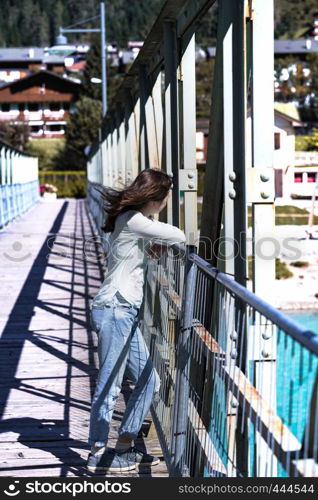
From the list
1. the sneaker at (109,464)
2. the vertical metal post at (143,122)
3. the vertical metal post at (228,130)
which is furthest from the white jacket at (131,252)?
the vertical metal post at (143,122)

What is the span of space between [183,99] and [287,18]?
16951cm

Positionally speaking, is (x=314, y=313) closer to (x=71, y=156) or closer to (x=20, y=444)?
(x=20, y=444)

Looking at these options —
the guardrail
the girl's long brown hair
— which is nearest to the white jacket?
the girl's long brown hair

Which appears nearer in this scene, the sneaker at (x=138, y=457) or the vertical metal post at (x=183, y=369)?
the vertical metal post at (x=183, y=369)

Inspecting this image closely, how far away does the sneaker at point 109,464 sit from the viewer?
4887 millimetres

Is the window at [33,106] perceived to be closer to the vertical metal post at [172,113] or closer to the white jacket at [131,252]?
the vertical metal post at [172,113]

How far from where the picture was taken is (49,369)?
24.7 feet

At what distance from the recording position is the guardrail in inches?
1052

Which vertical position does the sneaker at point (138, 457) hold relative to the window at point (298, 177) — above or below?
below

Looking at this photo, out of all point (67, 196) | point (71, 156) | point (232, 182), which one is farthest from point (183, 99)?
point (71, 156)

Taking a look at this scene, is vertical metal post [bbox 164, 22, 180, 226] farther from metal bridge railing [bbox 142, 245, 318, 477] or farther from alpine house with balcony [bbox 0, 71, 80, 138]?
alpine house with balcony [bbox 0, 71, 80, 138]

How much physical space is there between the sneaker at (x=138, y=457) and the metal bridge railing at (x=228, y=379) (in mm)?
153

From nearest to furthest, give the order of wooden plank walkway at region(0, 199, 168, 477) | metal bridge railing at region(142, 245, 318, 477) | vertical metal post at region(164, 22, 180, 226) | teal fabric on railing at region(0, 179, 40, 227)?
metal bridge railing at region(142, 245, 318, 477) → wooden plank walkway at region(0, 199, 168, 477) → vertical metal post at region(164, 22, 180, 226) → teal fabric on railing at region(0, 179, 40, 227)

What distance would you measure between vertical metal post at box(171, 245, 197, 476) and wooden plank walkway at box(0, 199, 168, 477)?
0.63 metres
